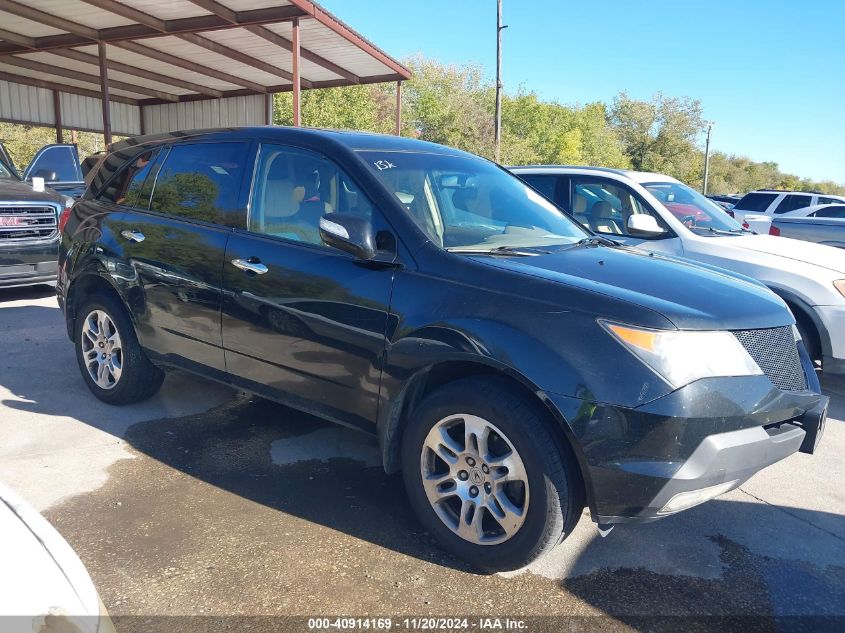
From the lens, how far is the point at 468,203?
3703 mm

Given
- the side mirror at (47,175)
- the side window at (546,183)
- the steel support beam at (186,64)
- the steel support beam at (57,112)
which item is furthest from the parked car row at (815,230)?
the steel support beam at (57,112)

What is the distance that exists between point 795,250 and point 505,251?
376 cm

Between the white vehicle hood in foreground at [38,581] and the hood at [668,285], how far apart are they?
1.88 metres

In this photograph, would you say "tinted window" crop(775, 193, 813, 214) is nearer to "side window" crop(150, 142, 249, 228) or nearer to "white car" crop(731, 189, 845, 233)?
"white car" crop(731, 189, 845, 233)

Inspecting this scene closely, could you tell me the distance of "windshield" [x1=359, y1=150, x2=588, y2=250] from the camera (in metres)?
3.31

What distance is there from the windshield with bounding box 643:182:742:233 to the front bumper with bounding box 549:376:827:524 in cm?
402

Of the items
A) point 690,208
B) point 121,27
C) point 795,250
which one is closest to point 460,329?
point 795,250

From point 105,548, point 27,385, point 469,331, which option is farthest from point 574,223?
point 27,385

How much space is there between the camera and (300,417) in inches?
177

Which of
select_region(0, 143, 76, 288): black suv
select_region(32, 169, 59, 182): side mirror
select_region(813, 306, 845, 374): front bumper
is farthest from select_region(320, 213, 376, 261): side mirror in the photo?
select_region(32, 169, 59, 182): side mirror

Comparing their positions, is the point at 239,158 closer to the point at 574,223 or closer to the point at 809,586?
the point at 574,223

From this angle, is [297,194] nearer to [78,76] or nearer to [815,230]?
[815,230]

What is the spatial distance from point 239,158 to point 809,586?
3.49 m

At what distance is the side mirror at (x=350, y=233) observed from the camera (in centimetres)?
300
